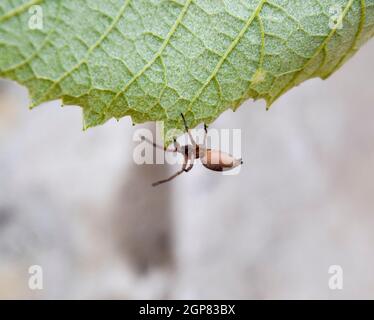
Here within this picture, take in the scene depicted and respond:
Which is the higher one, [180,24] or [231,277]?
[180,24]

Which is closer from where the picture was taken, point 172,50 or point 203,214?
point 172,50

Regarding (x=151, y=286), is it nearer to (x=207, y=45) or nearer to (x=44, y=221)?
(x=44, y=221)

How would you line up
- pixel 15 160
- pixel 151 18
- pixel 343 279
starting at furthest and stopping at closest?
pixel 15 160
pixel 343 279
pixel 151 18

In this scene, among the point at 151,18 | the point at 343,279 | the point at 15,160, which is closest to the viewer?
the point at 151,18

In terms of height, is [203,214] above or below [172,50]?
below

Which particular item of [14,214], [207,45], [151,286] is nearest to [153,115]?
[207,45]

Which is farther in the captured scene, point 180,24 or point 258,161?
point 258,161
